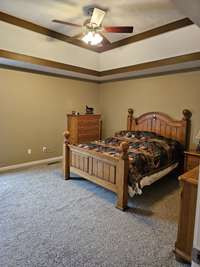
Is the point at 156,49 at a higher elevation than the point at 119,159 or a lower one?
higher

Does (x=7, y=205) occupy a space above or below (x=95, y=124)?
below

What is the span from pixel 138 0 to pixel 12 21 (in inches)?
85.8

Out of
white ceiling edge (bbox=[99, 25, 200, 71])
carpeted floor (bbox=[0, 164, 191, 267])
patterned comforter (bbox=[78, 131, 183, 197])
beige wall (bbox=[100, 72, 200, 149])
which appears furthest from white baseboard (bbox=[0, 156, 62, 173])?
white ceiling edge (bbox=[99, 25, 200, 71])

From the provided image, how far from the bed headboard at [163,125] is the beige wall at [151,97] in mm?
123

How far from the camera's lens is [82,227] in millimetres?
2129

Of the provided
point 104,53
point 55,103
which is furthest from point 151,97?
point 55,103

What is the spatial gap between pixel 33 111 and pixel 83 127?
139 cm

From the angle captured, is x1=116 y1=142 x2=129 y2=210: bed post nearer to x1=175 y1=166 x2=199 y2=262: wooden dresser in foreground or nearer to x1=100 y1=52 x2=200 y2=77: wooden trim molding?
x1=175 y1=166 x2=199 y2=262: wooden dresser in foreground

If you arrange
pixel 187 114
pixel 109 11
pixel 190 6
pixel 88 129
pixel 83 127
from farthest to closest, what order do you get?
1. pixel 88 129
2. pixel 83 127
3. pixel 187 114
4. pixel 109 11
5. pixel 190 6

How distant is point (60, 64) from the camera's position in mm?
4004

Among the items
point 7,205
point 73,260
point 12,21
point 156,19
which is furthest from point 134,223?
point 12,21

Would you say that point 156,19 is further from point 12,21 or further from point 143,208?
point 143,208

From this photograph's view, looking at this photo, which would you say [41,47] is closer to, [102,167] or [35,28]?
[35,28]

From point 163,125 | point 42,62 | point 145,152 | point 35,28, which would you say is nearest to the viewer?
point 145,152
